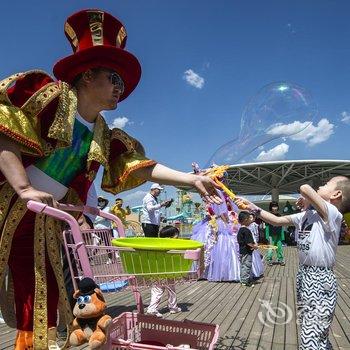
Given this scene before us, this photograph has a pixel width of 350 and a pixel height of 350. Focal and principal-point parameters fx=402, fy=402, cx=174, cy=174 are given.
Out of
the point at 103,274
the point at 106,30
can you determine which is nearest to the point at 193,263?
the point at 103,274

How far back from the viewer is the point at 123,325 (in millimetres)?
2684

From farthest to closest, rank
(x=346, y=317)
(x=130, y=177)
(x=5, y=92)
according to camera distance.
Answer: (x=346, y=317), (x=130, y=177), (x=5, y=92)

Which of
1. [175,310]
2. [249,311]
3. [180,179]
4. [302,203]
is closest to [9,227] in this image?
[180,179]

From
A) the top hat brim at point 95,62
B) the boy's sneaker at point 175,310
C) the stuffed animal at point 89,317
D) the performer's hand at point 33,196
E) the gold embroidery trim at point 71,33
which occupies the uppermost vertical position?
the gold embroidery trim at point 71,33

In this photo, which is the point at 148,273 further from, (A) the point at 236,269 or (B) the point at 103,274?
(A) the point at 236,269

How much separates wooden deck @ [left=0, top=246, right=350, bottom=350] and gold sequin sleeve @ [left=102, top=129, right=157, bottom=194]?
213cm

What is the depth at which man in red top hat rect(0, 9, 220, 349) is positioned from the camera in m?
1.89

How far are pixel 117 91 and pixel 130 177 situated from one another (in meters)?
0.55

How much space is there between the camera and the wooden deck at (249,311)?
13.7ft

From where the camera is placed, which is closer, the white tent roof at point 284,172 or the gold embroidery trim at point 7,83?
the gold embroidery trim at point 7,83

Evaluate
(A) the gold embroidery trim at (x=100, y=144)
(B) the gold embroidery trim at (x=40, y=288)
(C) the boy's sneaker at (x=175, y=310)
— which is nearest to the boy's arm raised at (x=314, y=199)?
(A) the gold embroidery trim at (x=100, y=144)

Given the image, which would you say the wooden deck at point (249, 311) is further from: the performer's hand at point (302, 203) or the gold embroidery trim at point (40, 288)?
the gold embroidery trim at point (40, 288)

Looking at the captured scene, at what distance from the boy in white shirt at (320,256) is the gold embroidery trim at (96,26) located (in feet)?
4.78

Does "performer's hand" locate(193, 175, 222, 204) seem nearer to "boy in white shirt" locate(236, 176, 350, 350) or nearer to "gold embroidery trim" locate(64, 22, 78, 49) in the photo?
"boy in white shirt" locate(236, 176, 350, 350)
